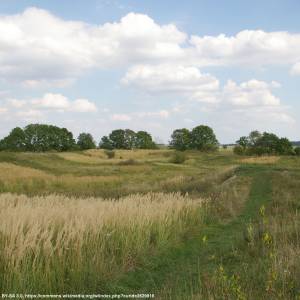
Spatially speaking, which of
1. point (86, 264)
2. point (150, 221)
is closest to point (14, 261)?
point (86, 264)

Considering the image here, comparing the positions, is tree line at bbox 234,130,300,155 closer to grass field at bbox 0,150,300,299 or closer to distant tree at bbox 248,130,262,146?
distant tree at bbox 248,130,262,146

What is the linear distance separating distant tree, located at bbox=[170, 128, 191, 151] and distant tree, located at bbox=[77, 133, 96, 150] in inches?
1055

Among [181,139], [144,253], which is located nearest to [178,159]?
[181,139]

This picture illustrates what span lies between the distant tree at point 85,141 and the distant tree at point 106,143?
446 centimetres

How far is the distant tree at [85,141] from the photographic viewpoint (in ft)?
432

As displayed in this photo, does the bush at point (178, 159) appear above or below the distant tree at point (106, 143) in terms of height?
below

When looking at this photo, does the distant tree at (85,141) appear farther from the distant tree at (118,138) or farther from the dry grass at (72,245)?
the dry grass at (72,245)

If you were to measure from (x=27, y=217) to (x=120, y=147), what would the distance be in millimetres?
129357

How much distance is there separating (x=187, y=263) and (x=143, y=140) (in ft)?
428

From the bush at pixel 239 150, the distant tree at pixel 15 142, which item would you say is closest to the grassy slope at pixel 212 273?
the bush at pixel 239 150

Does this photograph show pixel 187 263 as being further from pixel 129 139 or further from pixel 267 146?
pixel 129 139

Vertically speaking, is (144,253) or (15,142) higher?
(15,142)

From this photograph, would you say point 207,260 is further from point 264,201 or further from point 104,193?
point 104,193

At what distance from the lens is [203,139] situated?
122375mm
